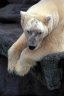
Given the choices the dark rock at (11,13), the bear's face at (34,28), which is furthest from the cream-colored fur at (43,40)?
the dark rock at (11,13)

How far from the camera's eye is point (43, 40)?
970mm

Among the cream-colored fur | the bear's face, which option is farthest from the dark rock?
the bear's face

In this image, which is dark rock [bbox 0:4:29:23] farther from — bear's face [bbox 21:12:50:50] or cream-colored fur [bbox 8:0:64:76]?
bear's face [bbox 21:12:50:50]

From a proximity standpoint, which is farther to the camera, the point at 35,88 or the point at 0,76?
the point at 0,76

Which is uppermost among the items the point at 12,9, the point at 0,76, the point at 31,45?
the point at 31,45

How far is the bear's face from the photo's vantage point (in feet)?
2.90

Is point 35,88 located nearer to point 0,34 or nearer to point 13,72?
point 13,72

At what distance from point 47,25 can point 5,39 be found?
0.98ft

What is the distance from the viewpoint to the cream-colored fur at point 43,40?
93cm

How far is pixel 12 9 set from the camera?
156 centimetres

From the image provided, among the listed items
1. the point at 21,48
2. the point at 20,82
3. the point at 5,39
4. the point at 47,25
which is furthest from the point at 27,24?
the point at 20,82

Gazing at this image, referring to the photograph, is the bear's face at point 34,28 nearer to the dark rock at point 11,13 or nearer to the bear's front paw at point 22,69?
the bear's front paw at point 22,69

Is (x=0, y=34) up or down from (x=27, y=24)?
down

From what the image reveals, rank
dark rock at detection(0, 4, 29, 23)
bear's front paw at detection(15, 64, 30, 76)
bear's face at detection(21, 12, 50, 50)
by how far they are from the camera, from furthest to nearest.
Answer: dark rock at detection(0, 4, 29, 23) < bear's front paw at detection(15, 64, 30, 76) < bear's face at detection(21, 12, 50, 50)
